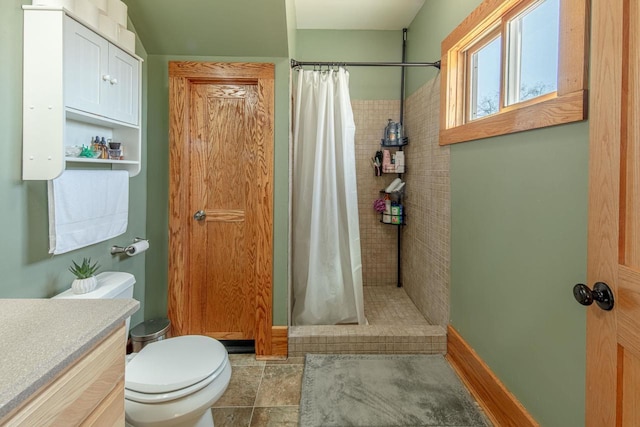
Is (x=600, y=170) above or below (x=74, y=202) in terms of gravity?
above

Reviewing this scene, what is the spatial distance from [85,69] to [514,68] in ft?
6.52

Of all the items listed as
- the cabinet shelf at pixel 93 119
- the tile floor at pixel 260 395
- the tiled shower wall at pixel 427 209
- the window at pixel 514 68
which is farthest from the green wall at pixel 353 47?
the tile floor at pixel 260 395

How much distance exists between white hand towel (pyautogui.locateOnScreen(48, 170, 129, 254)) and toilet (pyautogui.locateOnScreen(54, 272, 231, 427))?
0.84 ft

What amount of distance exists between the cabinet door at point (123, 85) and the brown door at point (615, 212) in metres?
1.93

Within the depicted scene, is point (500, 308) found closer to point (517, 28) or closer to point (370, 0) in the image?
point (517, 28)

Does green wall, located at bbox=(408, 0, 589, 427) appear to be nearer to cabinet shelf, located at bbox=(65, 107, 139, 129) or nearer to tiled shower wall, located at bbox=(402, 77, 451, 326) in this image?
tiled shower wall, located at bbox=(402, 77, 451, 326)

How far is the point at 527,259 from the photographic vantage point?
134 cm

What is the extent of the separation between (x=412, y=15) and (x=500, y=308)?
8.07ft

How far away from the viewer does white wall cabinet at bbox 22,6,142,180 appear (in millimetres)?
1285

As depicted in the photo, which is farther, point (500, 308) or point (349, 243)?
point (349, 243)

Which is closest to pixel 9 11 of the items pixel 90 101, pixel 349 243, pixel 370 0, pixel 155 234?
Answer: pixel 90 101

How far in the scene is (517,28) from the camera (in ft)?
5.16

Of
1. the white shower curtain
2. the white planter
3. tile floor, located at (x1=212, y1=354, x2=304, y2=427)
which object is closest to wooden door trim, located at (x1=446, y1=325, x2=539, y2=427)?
the white shower curtain

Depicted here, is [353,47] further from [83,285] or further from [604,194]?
[83,285]
